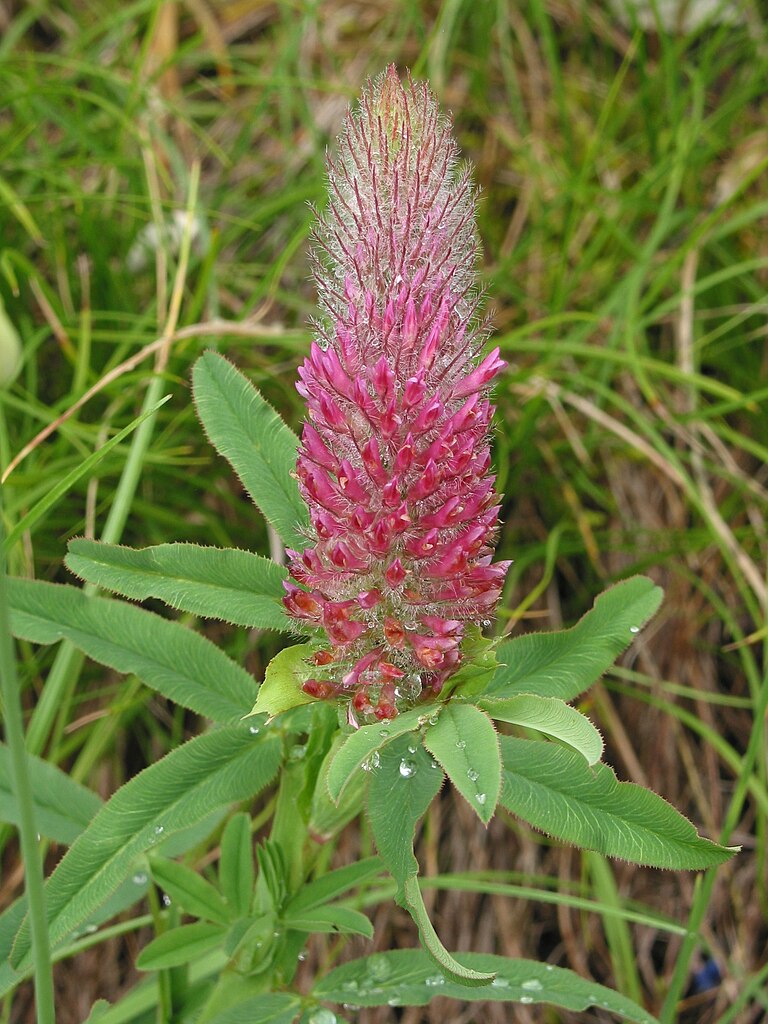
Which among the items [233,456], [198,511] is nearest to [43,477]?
[198,511]

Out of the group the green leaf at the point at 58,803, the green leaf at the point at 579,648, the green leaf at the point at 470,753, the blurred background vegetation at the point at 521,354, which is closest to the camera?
the green leaf at the point at 470,753

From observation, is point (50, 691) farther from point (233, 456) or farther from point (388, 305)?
point (388, 305)

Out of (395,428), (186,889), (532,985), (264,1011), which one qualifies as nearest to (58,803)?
(186,889)

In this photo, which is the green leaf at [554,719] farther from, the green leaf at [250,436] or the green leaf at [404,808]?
the green leaf at [250,436]

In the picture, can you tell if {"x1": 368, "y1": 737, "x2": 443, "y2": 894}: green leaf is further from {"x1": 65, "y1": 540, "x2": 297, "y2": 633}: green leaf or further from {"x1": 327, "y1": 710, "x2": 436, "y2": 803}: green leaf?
{"x1": 65, "y1": 540, "x2": 297, "y2": 633}: green leaf

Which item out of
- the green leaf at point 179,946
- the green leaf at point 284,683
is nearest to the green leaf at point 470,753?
the green leaf at point 284,683

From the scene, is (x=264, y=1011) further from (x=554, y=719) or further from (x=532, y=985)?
(x=554, y=719)
